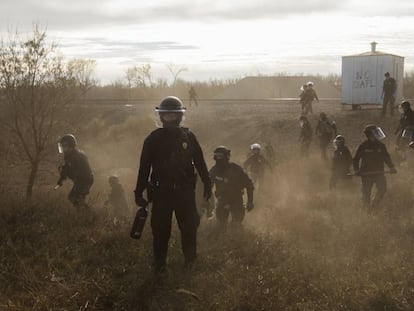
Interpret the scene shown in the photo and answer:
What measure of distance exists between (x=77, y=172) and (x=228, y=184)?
2929mm

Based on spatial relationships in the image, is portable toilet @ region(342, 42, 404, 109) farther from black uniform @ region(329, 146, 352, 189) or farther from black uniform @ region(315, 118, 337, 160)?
black uniform @ region(329, 146, 352, 189)

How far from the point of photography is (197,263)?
5.88m

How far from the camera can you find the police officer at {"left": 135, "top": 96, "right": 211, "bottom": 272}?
18.2 ft

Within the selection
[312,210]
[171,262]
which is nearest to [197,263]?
[171,262]

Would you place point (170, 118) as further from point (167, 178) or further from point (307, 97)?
point (307, 97)

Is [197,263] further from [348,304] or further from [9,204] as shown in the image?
[9,204]

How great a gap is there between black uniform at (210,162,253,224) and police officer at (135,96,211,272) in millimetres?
2650

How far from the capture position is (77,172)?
9320 millimetres

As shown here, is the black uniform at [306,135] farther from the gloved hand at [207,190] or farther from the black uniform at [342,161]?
the gloved hand at [207,190]

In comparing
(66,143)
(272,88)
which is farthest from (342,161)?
(272,88)

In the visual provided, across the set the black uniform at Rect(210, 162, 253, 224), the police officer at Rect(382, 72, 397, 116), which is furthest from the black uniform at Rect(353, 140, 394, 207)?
the police officer at Rect(382, 72, 397, 116)

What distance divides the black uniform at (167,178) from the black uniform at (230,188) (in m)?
2.62

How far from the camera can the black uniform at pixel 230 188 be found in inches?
328

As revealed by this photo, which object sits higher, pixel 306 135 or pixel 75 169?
pixel 75 169
